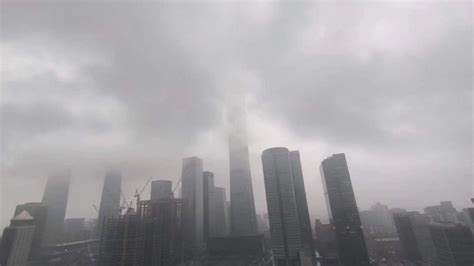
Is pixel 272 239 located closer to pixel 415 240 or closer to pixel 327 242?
pixel 327 242

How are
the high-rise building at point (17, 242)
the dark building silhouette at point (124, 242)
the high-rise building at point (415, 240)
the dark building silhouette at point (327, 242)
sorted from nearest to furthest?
the dark building silhouette at point (124, 242), the high-rise building at point (17, 242), the high-rise building at point (415, 240), the dark building silhouette at point (327, 242)

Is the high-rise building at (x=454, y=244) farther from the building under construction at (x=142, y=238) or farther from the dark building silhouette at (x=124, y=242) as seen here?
the dark building silhouette at (x=124, y=242)

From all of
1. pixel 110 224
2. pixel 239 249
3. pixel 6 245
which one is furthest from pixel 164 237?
pixel 6 245

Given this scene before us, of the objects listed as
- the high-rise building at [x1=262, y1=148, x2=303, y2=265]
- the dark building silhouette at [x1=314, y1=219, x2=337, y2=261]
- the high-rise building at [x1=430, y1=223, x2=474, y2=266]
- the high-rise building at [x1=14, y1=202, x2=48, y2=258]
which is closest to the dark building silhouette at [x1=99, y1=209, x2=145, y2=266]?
the high-rise building at [x1=262, y1=148, x2=303, y2=265]

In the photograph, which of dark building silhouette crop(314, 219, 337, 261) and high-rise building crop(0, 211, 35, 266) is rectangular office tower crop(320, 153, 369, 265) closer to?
dark building silhouette crop(314, 219, 337, 261)

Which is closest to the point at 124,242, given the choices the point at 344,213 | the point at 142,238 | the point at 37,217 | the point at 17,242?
the point at 142,238

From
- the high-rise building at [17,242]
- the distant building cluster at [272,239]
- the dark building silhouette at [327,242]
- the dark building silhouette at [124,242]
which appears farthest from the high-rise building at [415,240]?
the high-rise building at [17,242]
